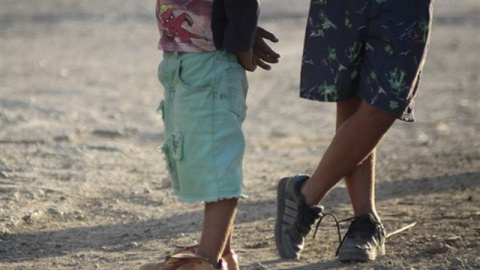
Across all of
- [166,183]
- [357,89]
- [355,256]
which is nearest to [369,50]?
[357,89]

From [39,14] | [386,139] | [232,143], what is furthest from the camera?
[39,14]

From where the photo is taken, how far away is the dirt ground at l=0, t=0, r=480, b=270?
4984 mm

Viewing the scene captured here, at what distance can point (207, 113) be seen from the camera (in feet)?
13.3

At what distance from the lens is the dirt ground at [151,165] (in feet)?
16.4

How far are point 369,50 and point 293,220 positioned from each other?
2.56ft

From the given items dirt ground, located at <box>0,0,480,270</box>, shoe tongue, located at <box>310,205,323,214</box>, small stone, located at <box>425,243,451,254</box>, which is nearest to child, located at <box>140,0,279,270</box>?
dirt ground, located at <box>0,0,480,270</box>

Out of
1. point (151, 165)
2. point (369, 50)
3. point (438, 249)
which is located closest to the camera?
point (369, 50)

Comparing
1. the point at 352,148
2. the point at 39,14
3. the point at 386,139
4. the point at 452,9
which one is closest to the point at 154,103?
the point at 386,139

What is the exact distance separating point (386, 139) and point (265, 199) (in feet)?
8.58

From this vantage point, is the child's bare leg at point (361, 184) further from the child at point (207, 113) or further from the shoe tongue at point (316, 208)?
the child at point (207, 113)

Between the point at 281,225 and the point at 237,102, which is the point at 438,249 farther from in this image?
the point at 237,102

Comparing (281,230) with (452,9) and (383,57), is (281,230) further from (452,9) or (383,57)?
(452,9)

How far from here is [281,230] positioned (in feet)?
15.8

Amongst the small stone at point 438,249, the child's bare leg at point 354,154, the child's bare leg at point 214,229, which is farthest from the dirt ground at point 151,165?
the child's bare leg at point 214,229
